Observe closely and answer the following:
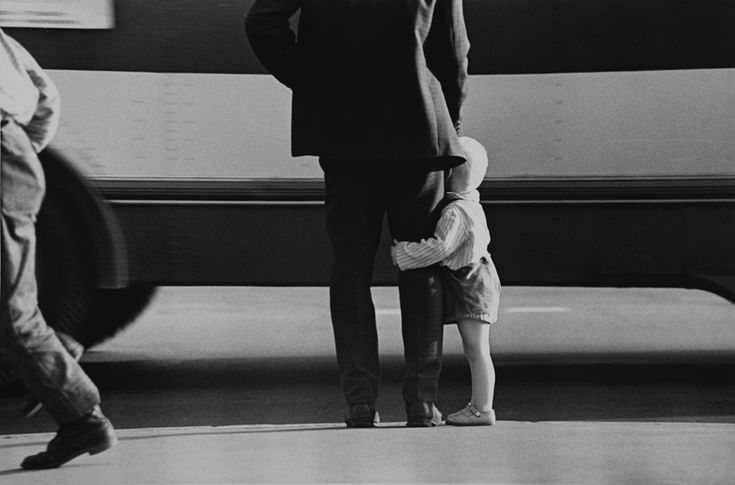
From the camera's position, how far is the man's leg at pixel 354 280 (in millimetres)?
5355

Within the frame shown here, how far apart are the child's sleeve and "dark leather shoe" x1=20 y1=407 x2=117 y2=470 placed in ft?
4.14

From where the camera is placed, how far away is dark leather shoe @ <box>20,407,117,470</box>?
4.70m

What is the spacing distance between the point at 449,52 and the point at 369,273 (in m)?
0.84

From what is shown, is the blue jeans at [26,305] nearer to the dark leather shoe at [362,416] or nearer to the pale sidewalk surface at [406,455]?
the pale sidewalk surface at [406,455]

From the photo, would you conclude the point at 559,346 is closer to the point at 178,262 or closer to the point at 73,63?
the point at 178,262

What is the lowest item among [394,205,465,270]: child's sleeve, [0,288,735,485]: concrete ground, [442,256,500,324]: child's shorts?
[0,288,735,485]: concrete ground

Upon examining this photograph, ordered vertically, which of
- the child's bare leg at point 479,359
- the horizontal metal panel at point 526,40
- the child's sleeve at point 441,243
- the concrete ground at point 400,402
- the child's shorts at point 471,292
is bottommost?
the concrete ground at point 400,402

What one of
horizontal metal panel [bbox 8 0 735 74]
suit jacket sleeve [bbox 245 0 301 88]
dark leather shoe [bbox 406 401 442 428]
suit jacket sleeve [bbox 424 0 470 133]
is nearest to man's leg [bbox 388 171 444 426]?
dark leather shoe [bbox 406 401 442 428]

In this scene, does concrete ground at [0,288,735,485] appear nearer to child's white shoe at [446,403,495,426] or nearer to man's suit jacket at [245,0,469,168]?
child's white shoe at [446,403,495,426]

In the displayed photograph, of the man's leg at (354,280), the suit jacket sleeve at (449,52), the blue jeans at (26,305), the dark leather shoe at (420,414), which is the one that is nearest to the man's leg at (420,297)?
the dark leather shoe at (420,414)

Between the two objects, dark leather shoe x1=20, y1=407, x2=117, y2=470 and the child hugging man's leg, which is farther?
the child hugging man's leg

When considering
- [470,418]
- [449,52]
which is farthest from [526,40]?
[470,418]

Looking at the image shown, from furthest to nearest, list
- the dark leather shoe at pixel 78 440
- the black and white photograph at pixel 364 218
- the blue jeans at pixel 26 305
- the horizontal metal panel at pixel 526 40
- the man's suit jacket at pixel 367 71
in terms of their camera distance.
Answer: the horizontal metal panel at pixel 526 40 < the man's suit jacket at pixel 367 71 < the black and white photograph at pixel 364 218 < the dark leather shoe at pixel 78 440 < the blue jeans at pixel 26 305

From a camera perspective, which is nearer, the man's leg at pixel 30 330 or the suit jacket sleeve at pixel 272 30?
the man's leg at pixel 30 330
